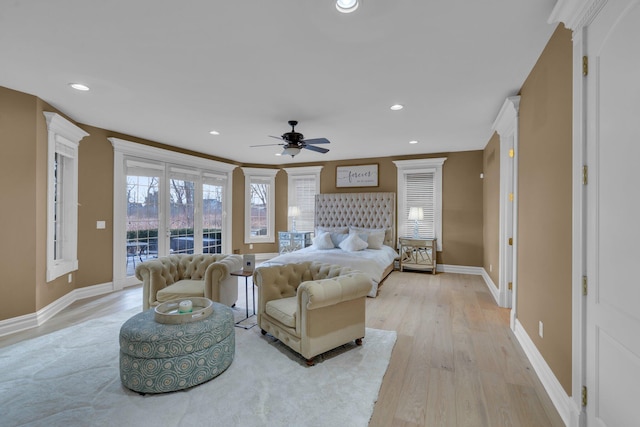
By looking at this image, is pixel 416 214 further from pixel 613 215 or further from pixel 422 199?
pixel 613 215

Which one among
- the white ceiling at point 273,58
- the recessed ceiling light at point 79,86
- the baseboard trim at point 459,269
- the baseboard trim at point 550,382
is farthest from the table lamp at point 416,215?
the recessed ceiling light at point 79,86

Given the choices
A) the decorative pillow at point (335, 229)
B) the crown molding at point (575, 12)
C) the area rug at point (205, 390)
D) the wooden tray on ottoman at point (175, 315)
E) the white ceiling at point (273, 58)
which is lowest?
the area rug at point (205, 390)

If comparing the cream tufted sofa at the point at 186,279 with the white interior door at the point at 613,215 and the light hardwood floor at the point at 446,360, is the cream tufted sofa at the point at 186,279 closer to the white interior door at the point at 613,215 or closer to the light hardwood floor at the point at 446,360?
the light hardwood floor at the point at 446,360

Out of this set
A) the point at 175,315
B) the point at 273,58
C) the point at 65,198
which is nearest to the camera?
the point at 175,315

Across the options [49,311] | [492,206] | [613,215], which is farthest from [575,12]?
[49,311]

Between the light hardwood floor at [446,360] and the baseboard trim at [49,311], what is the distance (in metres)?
0.10

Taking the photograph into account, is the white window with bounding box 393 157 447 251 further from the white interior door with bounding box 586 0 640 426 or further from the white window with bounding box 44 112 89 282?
the white window with bounding box 44 112 89 282

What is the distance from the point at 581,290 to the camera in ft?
5.44

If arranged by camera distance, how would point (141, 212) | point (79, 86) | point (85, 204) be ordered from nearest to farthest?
1. point (79, 86)
2. point (85, 204)
3. point (141, 212)

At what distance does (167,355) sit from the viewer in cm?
210

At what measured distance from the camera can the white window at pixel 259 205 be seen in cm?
757

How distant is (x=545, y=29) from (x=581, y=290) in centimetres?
182

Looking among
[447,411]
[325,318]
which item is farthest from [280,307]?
[447,411]

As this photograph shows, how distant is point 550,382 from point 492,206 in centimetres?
325
